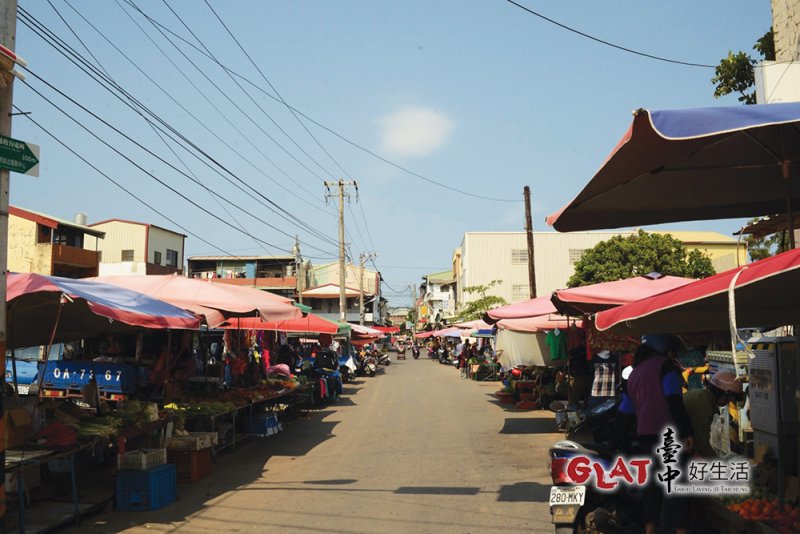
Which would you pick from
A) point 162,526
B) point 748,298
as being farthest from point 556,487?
point 162,526

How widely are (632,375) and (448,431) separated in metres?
9.49

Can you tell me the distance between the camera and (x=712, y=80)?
16.5 m

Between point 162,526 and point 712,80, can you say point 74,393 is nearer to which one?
point 162,526

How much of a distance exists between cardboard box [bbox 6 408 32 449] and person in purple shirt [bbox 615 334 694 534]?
6.26 metres

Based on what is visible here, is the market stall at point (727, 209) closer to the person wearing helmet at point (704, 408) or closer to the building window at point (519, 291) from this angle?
the person wearing helmet at point (704, 408)

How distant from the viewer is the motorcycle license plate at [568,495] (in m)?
5.66

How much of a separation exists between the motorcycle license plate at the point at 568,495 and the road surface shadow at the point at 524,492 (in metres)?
2.94

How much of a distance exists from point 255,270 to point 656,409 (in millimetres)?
61822

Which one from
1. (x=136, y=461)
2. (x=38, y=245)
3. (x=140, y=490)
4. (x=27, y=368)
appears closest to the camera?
(x=140, y=490)

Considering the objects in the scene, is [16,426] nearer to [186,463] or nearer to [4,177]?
[4,177]

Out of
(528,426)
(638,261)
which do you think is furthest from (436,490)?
(638,261)

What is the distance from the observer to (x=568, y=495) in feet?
18.7

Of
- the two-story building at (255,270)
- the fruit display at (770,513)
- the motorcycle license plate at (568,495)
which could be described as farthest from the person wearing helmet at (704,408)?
the two-story building at (255,270)

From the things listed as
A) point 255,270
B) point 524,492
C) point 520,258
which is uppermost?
point 520,258
